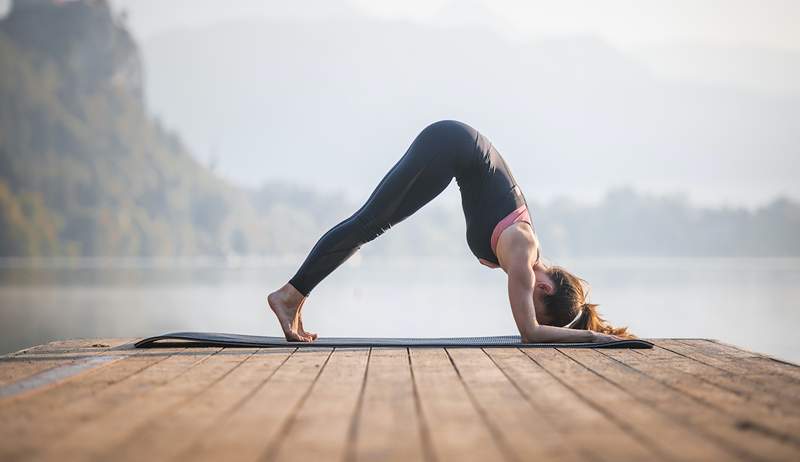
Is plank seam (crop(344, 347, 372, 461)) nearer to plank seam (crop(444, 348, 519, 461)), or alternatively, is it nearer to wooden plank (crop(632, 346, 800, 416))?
plank seam (crop(444, 348, 519, 461))

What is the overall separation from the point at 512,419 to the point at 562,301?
1694 mm

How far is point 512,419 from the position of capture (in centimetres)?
168

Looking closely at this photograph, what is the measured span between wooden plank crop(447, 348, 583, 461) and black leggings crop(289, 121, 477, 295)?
0.83 metres

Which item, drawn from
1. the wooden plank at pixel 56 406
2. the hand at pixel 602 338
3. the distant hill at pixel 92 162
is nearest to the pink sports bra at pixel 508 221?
the hand at pixel 602 338

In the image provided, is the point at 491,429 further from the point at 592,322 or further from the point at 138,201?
the point at 138,201

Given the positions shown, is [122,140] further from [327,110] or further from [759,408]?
[759,408]

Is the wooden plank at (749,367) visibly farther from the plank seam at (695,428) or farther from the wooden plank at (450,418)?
the wooden plank at (450,418)

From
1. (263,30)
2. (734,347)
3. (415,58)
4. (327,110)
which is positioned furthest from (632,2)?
(734,347)

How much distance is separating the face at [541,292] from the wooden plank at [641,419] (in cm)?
81

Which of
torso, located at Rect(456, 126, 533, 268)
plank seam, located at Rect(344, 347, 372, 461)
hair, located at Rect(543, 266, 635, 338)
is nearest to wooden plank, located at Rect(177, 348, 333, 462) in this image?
plank seam, located at Rect(344, 347, 372, 461)

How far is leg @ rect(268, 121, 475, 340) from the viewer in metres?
3.15

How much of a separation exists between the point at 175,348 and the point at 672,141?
101 meters

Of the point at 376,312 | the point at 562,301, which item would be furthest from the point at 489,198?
the point at 376,312

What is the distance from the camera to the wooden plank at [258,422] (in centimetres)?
140
